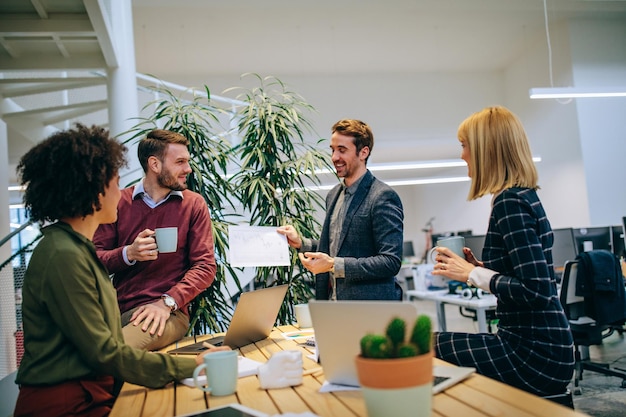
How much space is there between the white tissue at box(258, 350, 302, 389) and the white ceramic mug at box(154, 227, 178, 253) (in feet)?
2.58

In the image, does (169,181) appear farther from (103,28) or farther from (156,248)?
(103,28)

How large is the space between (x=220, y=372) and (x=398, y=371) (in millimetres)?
494

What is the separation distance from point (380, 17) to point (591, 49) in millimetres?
3440

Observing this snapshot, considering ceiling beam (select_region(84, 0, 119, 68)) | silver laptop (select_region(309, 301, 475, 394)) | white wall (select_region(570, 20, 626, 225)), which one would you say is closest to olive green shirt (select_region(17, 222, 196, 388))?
silver laptop (select_region(309, 301, 475, 394))

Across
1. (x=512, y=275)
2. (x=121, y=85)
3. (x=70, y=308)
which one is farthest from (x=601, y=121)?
(x=70, y=308)

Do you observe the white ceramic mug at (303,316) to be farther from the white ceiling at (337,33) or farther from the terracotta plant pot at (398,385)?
the white ceiling at (337,33)

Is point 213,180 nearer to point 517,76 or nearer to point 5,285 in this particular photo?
point 5,285

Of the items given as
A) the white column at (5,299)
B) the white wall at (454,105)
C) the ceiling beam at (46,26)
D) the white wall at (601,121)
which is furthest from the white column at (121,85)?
the white wall at (601,121)

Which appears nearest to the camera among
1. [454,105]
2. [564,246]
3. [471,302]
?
[471,302]

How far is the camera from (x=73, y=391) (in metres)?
1.26

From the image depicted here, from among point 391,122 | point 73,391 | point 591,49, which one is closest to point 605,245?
point 591,49

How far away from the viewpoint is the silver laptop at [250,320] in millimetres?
1584

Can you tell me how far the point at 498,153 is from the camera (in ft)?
5.64

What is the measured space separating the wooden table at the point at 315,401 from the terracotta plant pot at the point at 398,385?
168mm
